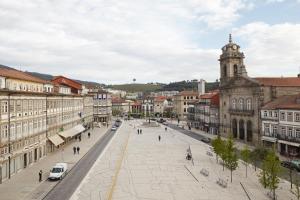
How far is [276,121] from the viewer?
55094 mm

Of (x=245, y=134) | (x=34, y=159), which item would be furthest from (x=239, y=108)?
(x=34, y=159)

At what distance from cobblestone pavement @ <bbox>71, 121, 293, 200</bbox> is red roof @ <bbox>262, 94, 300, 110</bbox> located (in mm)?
13973

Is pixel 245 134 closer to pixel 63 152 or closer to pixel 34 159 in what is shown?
pixel 63 152

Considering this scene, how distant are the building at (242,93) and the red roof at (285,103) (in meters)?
2.63

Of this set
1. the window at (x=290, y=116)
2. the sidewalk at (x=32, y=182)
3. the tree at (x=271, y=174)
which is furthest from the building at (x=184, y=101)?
the tree at (x=271, y=174)

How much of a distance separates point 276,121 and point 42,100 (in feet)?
120

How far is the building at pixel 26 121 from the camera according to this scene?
35750 mm

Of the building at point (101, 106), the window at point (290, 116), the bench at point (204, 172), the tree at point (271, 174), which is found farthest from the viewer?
the building at point (101, 106)

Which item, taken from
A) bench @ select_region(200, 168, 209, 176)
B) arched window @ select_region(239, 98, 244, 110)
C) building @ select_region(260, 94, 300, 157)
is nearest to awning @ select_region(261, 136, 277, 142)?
building @ select_region(260, 94, 300, 157)

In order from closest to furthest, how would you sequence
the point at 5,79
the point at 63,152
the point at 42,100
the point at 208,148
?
the point at 5,79, the point at 42,100, the point at 63,152, the point at 208,148

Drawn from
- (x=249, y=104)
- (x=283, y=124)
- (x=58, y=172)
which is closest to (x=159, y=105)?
(x=249, y=104)

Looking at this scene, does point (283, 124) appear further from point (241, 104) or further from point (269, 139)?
point (241, 104)

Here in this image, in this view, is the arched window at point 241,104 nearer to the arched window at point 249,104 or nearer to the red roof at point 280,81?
the arched window at point 249,104

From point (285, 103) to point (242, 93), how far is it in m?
14.1
